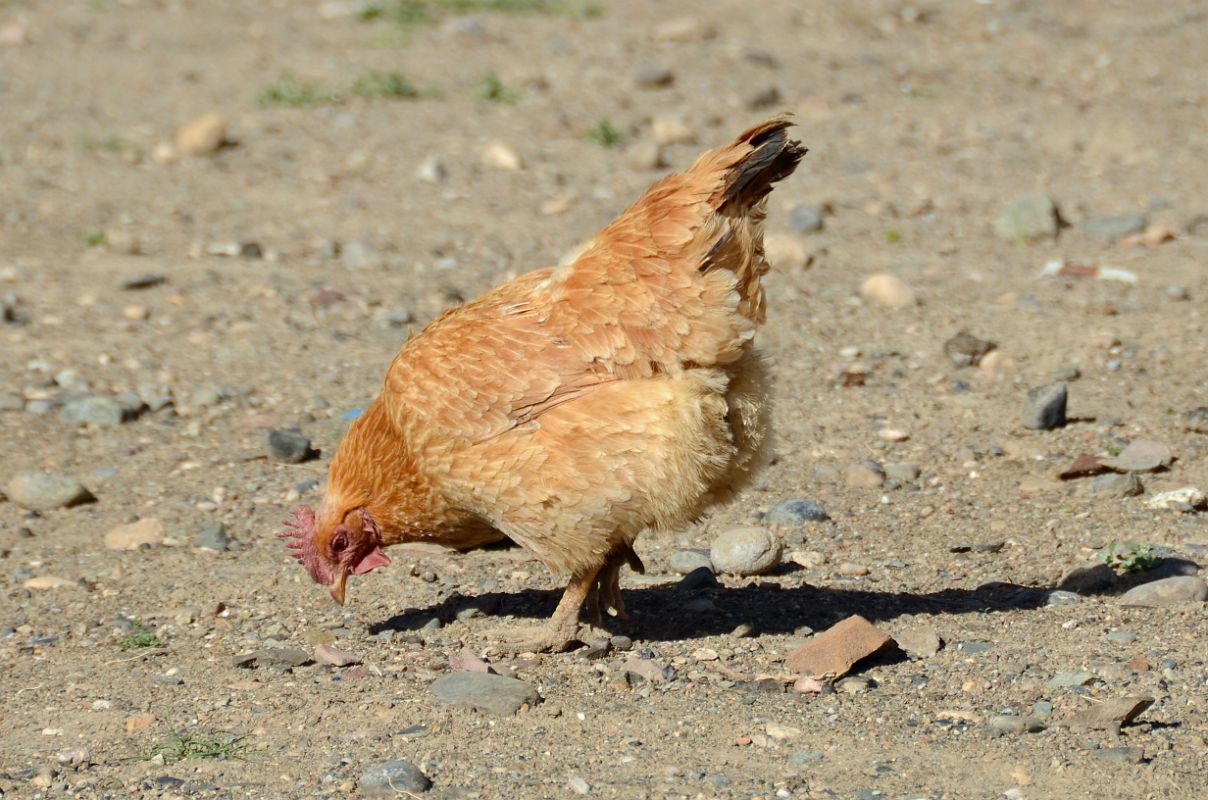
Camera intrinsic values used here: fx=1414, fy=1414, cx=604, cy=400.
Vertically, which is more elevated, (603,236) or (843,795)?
(603,236)

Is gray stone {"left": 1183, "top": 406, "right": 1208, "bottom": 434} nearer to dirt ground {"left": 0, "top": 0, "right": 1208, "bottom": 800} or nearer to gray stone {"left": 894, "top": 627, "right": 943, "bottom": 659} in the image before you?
dirt ground {"left": 0, "top": 0, "right": 1208, "bottom": 800}

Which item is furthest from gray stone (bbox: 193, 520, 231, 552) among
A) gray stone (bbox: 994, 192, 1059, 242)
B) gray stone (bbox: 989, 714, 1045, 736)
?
gray stone (bbox: 994, 192, 1059, 242)

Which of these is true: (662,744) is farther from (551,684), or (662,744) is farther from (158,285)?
(158,285)

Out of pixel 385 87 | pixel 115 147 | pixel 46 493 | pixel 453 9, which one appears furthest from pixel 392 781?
pixel 453 9

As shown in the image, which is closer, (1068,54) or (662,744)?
(662,744)

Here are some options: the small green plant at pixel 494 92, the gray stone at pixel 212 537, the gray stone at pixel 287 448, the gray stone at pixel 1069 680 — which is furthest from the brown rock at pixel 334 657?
the small green plant at pixel 494 92

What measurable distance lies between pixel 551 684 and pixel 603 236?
1472 mm

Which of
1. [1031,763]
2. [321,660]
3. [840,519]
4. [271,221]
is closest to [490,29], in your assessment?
[271,221]

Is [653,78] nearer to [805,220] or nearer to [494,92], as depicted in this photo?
[494,92]

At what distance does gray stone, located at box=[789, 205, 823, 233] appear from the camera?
29.0 ft

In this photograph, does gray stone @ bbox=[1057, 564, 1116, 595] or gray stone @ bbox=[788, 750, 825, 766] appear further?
gray stone @ bbox=[1057, 564, 1116, 595]

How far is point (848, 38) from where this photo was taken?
1259 cm

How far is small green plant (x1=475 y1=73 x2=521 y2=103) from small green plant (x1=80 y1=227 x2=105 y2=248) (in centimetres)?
331

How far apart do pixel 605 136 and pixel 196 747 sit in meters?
6.91
